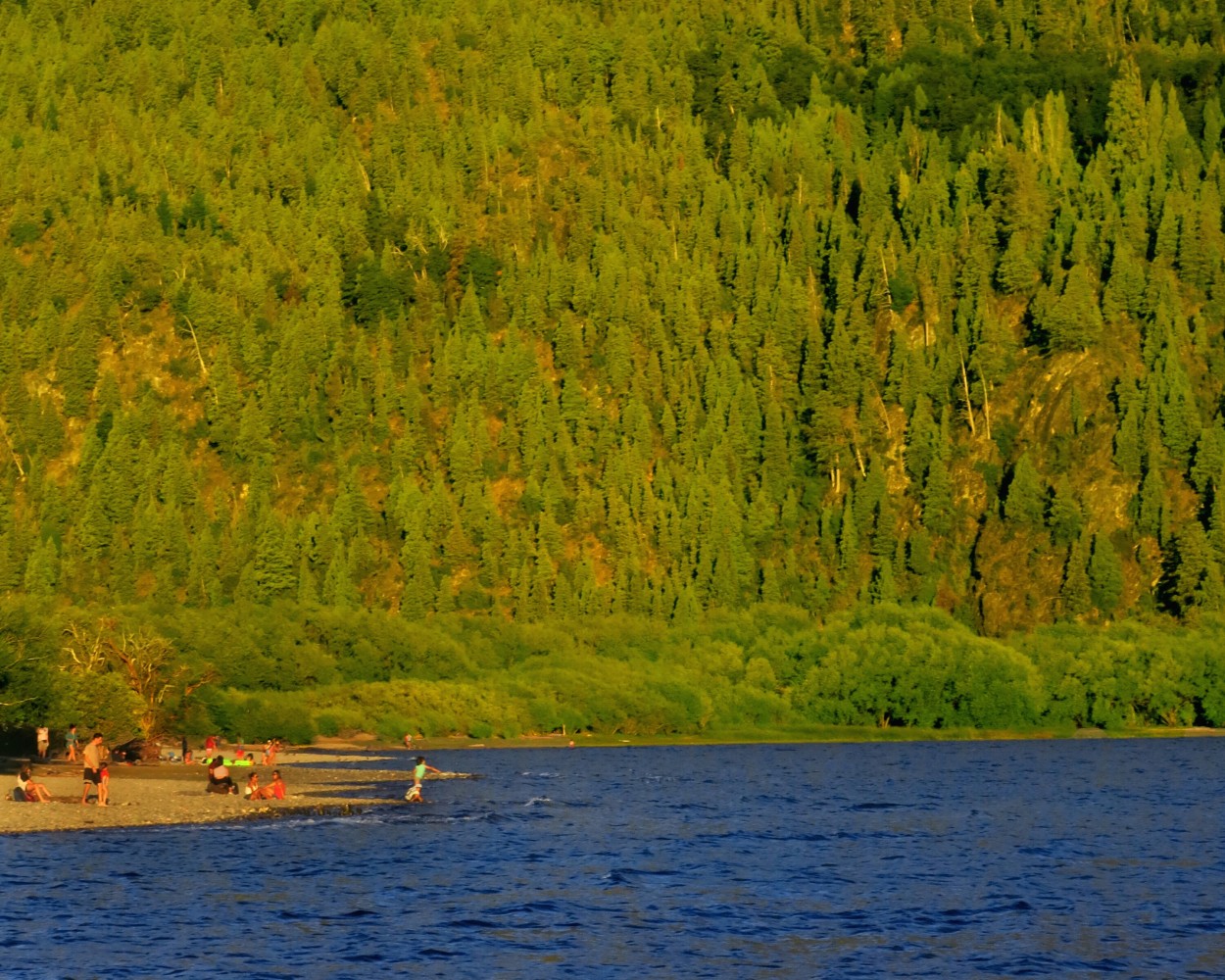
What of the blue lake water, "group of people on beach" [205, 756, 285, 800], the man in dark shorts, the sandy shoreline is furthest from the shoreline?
the blue lake water

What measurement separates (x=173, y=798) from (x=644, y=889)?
119ft

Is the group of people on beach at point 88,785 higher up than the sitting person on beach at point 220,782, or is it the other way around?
the group of people on beach at point 88,785

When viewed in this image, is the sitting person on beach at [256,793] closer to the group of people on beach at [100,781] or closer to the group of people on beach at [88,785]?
the group of people on beach at [100,781]

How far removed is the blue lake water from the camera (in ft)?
187

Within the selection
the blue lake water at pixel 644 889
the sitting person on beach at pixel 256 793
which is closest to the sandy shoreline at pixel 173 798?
the sitting person on beach at pixel 256 793

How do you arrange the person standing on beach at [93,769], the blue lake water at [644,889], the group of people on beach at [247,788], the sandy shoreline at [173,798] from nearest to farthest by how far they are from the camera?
1. the blue lake water at [644,889]
2. the sandy shoreline at [173,798]
3. the person standing on beach at [93,769]
4. the group of people on beach at [247,788]

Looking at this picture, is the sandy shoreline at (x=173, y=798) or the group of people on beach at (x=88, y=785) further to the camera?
the group of people on beach at (x=88, y=785)

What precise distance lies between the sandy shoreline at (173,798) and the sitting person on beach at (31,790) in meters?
0.71

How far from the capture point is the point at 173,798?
329 feet

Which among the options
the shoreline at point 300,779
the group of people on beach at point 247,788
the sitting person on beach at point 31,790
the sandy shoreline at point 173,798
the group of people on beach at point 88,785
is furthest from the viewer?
the group of people on beach at point 247,788

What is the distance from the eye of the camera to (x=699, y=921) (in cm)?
6506

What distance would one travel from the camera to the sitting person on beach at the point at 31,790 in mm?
92188

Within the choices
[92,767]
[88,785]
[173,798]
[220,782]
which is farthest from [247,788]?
[92,767]

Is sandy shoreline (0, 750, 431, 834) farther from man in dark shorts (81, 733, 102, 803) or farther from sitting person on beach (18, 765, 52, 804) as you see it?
man in dark shorts (81, 733, 102, 803)
